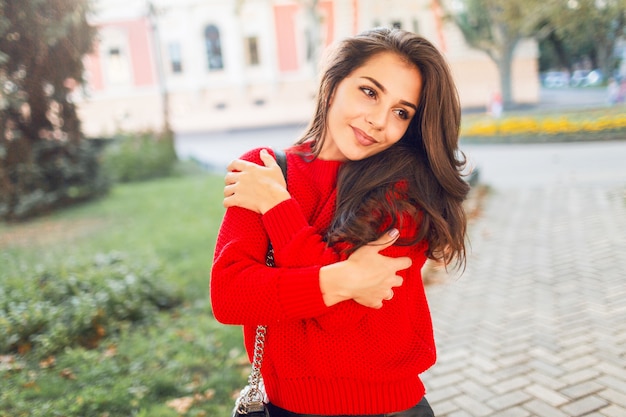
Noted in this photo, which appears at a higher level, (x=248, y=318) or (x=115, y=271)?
(x=248, y=318)

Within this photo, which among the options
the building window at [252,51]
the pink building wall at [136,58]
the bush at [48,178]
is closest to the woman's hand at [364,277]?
the bush at [48,178]

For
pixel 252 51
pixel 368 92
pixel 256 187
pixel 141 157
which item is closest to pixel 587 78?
pixel 368 92

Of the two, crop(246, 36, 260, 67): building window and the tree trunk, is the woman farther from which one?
crop(246, 36, 260, 67): building window

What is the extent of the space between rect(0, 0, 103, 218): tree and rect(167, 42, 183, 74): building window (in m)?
15.7

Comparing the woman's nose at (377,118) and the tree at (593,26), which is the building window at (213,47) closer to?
the tree at (593,26)

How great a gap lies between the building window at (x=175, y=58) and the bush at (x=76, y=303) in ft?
70.0

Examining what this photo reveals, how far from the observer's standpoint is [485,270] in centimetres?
547

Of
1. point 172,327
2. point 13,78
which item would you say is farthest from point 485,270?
point 13,78

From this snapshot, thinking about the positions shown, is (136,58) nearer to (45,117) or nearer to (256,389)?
(45,117)

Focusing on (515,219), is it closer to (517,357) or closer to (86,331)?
(517,357)

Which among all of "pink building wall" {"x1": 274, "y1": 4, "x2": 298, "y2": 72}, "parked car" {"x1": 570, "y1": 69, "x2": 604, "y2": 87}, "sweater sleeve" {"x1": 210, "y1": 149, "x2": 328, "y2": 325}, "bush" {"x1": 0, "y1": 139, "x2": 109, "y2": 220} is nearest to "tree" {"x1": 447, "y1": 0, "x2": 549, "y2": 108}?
"parked car" {"x1": 570, "y1": 69, "x2": 604, "y2": 87}

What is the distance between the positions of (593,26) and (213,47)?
917 inches

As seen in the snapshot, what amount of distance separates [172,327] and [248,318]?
341 cm

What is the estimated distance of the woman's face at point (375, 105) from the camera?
5.07ft
